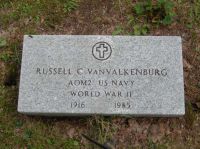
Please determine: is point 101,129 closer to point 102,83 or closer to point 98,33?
point 102,83

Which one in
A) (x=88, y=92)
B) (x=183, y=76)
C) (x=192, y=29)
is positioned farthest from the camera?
(x=192, y=29)

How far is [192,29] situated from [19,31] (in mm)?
1836

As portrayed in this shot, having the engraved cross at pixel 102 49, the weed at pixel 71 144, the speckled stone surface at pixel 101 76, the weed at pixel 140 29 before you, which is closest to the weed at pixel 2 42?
the speckled stone surface at pixel 101 76

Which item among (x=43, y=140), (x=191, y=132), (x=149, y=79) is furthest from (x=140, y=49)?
(x=43, y=140)

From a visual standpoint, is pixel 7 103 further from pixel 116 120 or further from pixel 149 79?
pixel 149 79

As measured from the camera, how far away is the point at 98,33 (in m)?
4.30

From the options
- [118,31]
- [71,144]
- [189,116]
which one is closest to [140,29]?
[118,31]

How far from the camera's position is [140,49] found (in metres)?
3.86

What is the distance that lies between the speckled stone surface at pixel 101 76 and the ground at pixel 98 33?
0.22m

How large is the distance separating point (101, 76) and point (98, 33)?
0.71 m

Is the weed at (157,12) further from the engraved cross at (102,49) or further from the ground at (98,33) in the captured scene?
the engraved cross at (102,49)

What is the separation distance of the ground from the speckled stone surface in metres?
0.22

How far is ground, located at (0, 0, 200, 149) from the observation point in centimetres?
380

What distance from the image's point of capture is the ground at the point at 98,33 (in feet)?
12.5
